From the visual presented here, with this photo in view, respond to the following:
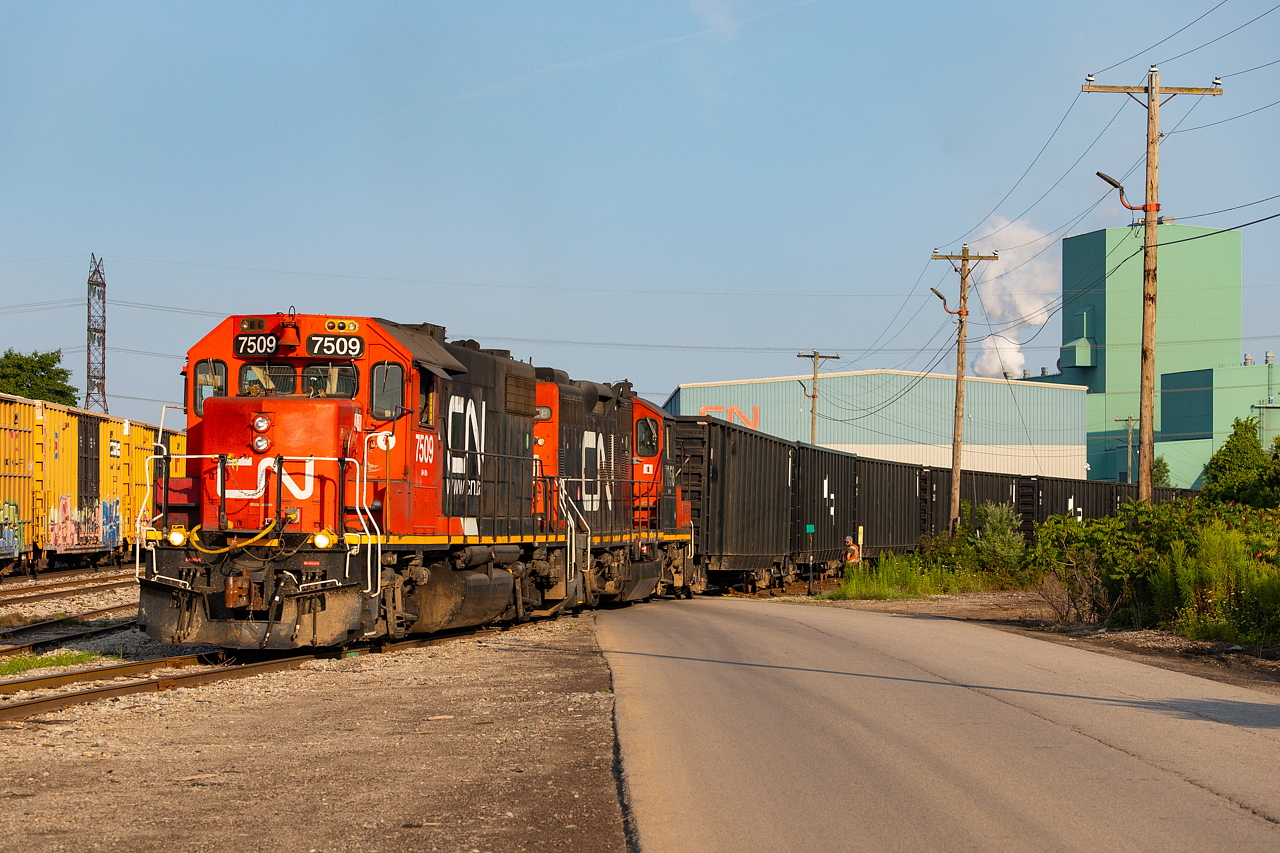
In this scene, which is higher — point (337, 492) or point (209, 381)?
point (209, 381)

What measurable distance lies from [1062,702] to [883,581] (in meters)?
18.1

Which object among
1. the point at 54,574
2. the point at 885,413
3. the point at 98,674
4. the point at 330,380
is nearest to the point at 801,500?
the point at 54,574

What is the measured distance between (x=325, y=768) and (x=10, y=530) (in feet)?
64.0

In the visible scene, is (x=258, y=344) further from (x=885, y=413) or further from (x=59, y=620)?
(x=885, y=413)

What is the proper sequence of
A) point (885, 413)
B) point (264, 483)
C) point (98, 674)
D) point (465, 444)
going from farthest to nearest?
point (885, 413) → point (465, 444) → point (264, 483) → point (98, 674)

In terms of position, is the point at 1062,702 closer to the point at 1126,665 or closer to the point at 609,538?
the point at 1126,665

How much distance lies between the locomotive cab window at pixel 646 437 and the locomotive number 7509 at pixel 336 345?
9.79 m

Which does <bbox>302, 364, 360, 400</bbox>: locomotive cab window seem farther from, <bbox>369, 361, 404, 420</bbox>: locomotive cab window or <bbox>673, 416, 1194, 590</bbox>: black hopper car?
<bbox>673, 416, 1194, 590</bbox>: black hopper car

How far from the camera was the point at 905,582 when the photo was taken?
95.2ft

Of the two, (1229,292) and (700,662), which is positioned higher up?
(1229,292)

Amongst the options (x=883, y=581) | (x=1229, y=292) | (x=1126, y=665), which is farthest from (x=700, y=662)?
(x=1229, y=292)

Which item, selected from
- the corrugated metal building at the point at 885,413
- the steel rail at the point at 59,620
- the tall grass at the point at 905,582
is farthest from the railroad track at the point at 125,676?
the corrugated metal building at the point at 885,413

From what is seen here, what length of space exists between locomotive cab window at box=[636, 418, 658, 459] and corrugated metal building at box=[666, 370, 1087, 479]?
52.3 metres

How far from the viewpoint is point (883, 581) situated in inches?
1104
